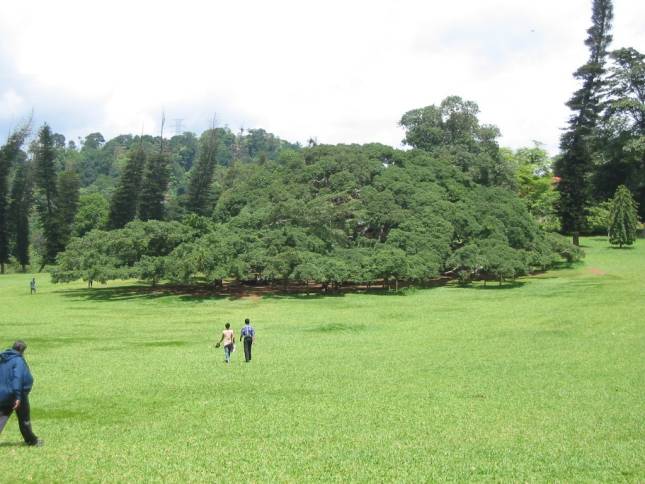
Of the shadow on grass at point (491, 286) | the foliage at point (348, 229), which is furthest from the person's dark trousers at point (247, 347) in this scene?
the shadow on grass at point (491, 286)

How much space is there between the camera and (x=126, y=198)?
279 ft

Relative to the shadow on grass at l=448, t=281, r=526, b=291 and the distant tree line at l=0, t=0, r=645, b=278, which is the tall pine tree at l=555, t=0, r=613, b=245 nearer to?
the distant tree line at l=0, t=0, r=645, b=278

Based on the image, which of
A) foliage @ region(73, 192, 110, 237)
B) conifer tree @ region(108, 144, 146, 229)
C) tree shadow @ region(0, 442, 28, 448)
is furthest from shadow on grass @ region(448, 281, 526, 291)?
foliage @ region(73, 192, 110, 237)

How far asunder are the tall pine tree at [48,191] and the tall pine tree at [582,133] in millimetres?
66541

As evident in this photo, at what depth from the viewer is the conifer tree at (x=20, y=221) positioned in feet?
278

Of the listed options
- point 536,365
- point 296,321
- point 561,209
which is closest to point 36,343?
point 296,321

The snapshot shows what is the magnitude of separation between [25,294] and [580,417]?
4588cm

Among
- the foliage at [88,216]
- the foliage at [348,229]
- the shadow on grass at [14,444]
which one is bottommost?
the shadow on grass at [14,444]

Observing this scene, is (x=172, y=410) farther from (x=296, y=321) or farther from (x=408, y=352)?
(x=296, y=321)

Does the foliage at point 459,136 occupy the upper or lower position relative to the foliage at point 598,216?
upper

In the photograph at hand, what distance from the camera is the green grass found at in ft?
31.8

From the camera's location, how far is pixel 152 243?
51938 mm

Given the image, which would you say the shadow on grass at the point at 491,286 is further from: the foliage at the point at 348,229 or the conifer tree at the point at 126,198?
the conifer tree at the point at 126,198

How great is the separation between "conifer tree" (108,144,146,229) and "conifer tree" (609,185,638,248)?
63230 mm
